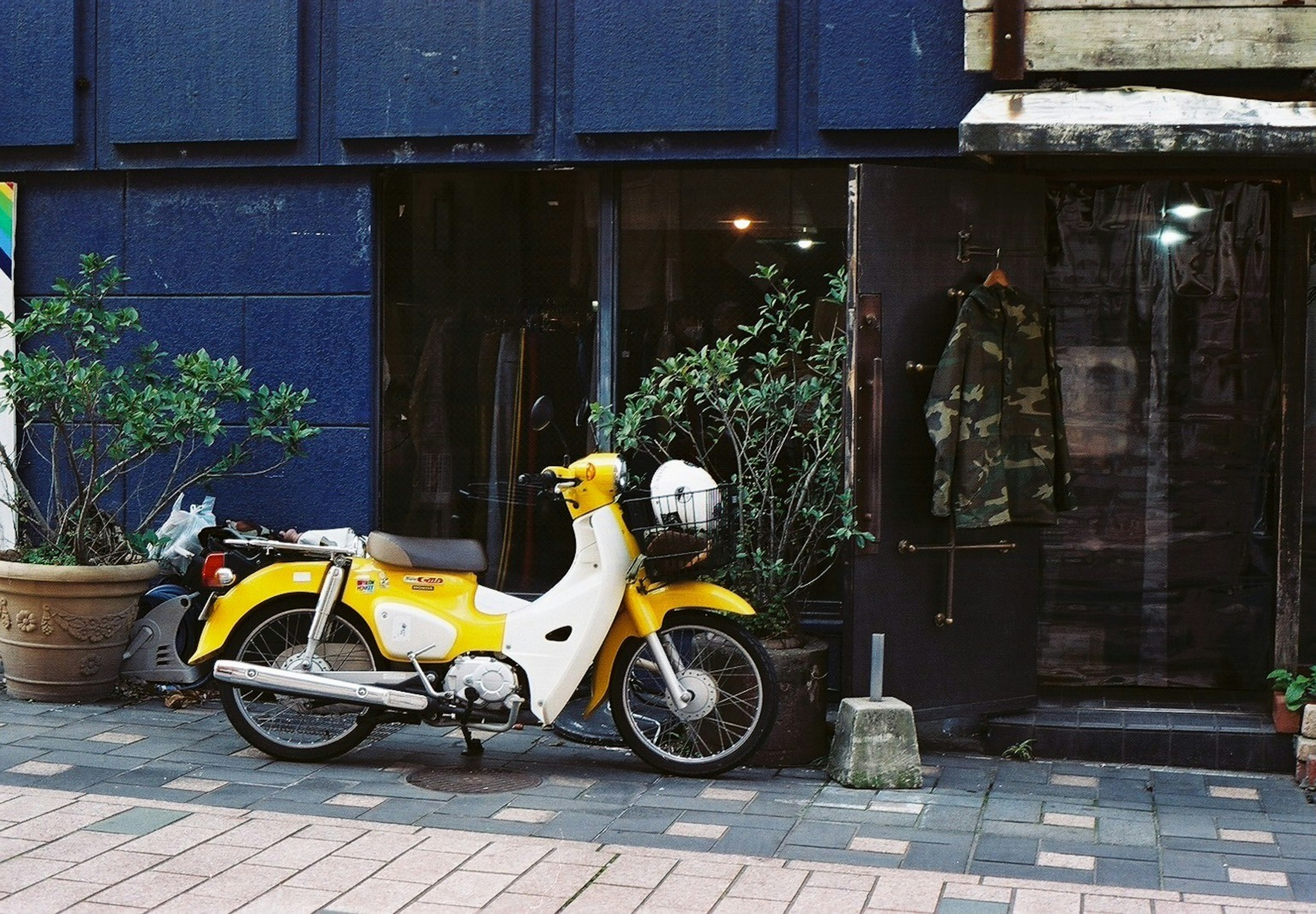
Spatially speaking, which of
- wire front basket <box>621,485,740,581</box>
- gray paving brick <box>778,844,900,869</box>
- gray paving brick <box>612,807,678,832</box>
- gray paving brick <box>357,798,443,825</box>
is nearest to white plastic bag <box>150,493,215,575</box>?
gray paving brick <box>357,798,443,825</box>

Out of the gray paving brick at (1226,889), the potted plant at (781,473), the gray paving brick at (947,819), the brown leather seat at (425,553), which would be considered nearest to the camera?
the gray paving brick at (1226,889)

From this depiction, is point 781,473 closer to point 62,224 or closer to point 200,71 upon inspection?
point 200,71

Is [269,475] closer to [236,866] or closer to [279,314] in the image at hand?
[279,314]

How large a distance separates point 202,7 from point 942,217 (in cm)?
399

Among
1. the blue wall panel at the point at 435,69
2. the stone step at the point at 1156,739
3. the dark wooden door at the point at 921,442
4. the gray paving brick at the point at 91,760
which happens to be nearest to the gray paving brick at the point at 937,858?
the dark wooden door at the point at 921,442

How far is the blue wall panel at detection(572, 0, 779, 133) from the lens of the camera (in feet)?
24.7

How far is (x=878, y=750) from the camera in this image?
6.38 meters

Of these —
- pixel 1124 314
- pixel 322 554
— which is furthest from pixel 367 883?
pixel 1124 314

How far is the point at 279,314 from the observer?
26.8 ft

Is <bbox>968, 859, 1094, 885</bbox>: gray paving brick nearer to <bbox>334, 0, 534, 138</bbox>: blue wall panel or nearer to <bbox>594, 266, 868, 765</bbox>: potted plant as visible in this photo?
<bbox>594, 266, 868, 765</bbox>: potted plant

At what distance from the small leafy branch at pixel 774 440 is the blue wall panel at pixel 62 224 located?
3107mm

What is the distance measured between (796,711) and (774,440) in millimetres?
1289

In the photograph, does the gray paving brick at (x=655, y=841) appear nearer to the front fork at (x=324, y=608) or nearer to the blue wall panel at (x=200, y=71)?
the front fork at (x=324, y=608)

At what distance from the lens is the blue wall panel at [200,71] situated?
314 inches
